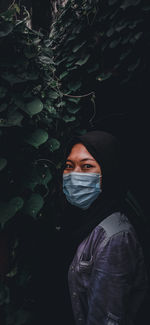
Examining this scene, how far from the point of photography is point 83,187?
1.25m

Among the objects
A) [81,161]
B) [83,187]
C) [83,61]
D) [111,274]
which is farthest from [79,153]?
[83,61]

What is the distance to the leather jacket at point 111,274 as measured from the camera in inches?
39.7

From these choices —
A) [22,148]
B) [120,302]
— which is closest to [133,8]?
[22,148]

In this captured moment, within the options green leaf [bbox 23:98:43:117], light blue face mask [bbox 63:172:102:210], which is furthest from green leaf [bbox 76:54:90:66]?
light blue face mask [bbox 63:172:102:210]

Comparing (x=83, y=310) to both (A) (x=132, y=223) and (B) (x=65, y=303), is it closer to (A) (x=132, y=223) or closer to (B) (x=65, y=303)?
(B) (x=65, y=303)

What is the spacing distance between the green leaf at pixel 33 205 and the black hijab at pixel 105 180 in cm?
27

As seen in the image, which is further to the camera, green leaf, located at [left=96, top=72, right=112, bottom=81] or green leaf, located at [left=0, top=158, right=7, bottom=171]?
green leaf, located at [left=96, top=72, right=112, bottom=81]

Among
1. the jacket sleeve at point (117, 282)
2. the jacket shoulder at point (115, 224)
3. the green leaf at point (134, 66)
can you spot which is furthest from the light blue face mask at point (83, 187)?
the green leaf at point (134, 66)

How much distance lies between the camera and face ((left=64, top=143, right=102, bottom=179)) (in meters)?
1.22

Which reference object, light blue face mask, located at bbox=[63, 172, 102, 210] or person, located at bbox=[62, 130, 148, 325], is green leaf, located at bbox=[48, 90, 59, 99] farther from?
light blue face mask, located at bbox=[63, 172, 102, 210]

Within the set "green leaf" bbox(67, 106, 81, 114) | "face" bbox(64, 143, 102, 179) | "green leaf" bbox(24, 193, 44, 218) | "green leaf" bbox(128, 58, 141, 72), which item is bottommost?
"green leaf" bbox(24, 193, 44, 218)

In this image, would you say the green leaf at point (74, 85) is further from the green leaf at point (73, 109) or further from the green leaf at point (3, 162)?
the green leaf at point (3, 162)

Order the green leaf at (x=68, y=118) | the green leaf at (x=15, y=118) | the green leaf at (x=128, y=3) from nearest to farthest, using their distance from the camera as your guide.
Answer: the green leaf at (x=15, y=118), the green leaf at (x=128, y=3), the green leaf at (x=68, y=118)

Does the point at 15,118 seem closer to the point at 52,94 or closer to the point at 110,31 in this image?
the point at 52,94
